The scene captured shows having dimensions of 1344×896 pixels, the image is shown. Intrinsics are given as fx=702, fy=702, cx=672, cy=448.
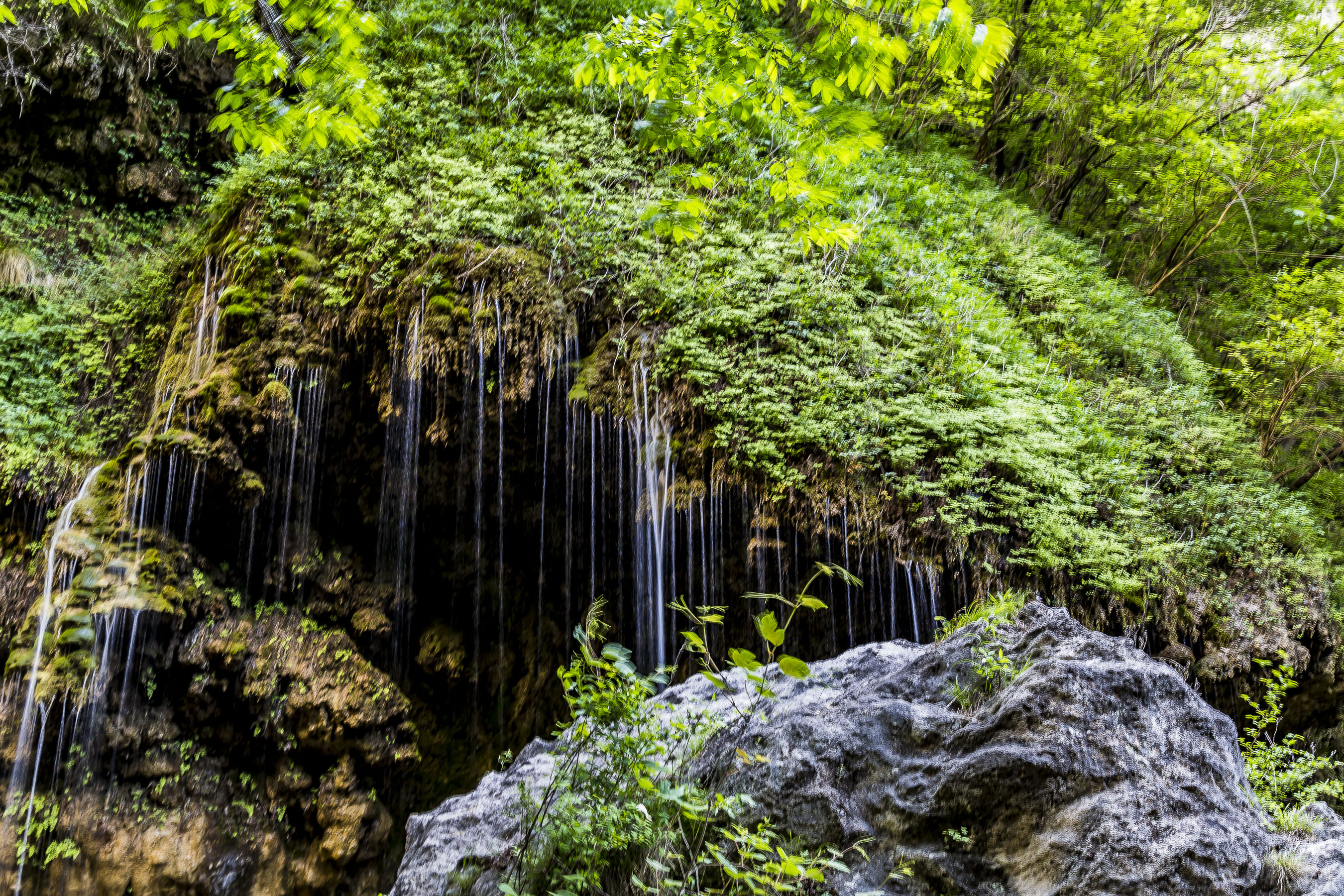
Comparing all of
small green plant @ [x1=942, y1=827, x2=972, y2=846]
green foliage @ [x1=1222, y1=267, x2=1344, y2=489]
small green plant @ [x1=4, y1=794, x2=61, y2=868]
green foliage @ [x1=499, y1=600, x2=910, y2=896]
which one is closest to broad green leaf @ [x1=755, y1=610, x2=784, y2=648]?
green foliage @ [x1=499, y1=600, x2=910, y2=896]

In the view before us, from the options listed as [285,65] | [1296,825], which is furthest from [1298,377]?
[285,65]

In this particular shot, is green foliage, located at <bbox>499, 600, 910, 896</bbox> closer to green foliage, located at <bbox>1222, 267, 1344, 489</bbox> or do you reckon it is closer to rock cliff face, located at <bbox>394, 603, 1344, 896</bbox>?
rock cliff face, located at <bbox>394, 603, 1344, 896</bbox>

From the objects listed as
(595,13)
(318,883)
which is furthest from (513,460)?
(595,13)

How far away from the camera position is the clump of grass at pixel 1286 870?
1.97 meters

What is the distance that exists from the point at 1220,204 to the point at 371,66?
12.3 meters

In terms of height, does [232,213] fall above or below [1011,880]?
above

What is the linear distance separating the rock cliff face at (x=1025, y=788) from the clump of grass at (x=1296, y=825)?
0.04 meters

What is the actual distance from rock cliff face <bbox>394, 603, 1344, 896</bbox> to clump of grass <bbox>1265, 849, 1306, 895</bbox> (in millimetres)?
13

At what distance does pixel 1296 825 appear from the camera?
2.26 metres

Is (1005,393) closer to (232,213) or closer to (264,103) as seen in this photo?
(264,103)

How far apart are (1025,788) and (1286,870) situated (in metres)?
0.68

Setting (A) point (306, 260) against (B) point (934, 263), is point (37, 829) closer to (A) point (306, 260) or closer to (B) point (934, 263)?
(A) point (306, 260)

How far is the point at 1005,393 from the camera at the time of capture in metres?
Result: 6.93

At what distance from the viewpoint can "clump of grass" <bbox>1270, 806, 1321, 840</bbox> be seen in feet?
7.34
